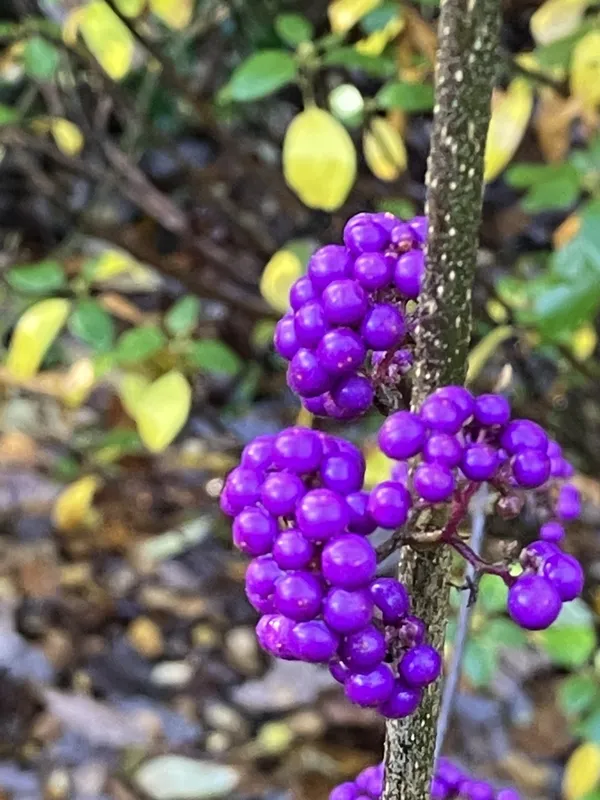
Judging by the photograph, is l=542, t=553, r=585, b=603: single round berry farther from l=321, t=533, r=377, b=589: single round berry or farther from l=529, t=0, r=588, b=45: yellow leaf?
l=529, t=0, r=588, b=45: yellow leaf

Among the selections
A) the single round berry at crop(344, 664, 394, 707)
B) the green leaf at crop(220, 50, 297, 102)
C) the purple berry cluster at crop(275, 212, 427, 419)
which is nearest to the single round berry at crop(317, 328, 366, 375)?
the purple berry cluster at crop(275, 212, 427, 419)

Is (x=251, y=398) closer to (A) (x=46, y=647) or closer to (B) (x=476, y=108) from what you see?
(A) (x=46, y=647)

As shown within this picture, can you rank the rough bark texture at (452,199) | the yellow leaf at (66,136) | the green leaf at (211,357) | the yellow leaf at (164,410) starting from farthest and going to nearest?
the yellow leaf at (66,136), the green leaf at (211,357), the yellow leaf at (164,410), the rough bark texture at (452,199)

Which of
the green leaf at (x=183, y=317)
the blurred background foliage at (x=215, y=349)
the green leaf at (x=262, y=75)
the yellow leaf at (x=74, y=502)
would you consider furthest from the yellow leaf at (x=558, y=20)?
the yellow leaf at (x=74, y=502)

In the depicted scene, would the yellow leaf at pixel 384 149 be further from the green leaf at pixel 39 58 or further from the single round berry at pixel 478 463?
the single round berry at pixel 478 463

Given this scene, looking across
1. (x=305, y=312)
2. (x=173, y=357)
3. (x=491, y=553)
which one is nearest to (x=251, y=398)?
(x=173, y=357)

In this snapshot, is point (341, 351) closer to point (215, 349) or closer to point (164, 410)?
point (164, 410)
